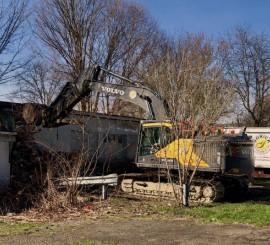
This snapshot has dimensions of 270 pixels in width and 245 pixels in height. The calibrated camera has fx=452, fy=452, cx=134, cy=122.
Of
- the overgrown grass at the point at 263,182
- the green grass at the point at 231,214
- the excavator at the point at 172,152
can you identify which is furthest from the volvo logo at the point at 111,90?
the overgrown grass at the point at 263,182

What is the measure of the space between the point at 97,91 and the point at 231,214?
26.4ft

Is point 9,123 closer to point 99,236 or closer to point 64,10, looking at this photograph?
point 99,236

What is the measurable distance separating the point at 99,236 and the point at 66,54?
2679 cm

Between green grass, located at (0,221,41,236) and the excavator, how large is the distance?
196 inches

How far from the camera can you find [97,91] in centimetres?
1736

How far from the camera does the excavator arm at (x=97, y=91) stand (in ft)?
52.7

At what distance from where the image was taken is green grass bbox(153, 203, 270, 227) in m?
10.3

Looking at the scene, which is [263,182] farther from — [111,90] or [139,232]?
[139,232]

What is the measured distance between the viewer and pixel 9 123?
1958 centimetres

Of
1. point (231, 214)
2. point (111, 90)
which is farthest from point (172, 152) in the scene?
point (231, 214)

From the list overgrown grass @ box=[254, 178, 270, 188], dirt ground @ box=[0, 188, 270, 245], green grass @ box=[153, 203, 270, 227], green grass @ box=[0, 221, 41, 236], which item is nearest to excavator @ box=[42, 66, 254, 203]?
green grass @ box=[153, 203, 270, 227]

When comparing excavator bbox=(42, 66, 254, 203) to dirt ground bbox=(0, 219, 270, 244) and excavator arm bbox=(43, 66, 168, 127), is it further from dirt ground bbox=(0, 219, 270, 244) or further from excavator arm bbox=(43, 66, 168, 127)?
dirt ground bbox=(0, 219, 270, 244)

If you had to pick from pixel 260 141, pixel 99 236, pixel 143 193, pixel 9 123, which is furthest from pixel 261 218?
pixel 260 141

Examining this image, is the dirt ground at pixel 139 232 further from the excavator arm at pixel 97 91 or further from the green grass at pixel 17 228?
the excavator arm at pixel 97 91
